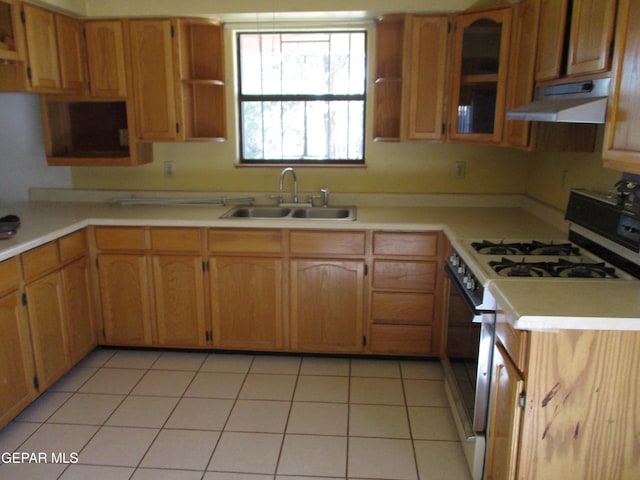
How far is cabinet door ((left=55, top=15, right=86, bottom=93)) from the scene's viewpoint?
3.06 meters

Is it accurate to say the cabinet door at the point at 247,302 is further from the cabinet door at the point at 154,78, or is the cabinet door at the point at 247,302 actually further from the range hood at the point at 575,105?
the range hood at the point at 575,105

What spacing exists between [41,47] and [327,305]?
7.31 ft

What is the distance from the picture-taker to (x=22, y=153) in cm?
356

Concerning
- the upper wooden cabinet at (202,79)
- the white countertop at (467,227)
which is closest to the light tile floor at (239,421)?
the white countertop at (467,227)

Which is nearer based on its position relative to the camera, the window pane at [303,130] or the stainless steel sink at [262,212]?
the stainless steel sink at [262,212]

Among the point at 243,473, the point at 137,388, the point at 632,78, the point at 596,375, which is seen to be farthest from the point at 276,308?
the point at 632,78

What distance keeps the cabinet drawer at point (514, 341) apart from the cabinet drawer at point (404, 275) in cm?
117

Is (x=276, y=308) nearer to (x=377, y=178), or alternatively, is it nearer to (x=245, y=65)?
(x=377, y=178)

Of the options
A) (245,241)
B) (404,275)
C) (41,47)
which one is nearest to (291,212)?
(245,241)

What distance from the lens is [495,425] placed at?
1922mm

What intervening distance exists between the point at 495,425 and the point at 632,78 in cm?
129

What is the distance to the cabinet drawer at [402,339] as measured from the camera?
3127mm

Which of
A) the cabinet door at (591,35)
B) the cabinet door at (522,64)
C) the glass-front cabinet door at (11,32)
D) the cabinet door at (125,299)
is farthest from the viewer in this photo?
the cabinet door at (125,299)

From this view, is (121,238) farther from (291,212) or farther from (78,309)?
(291,212)
